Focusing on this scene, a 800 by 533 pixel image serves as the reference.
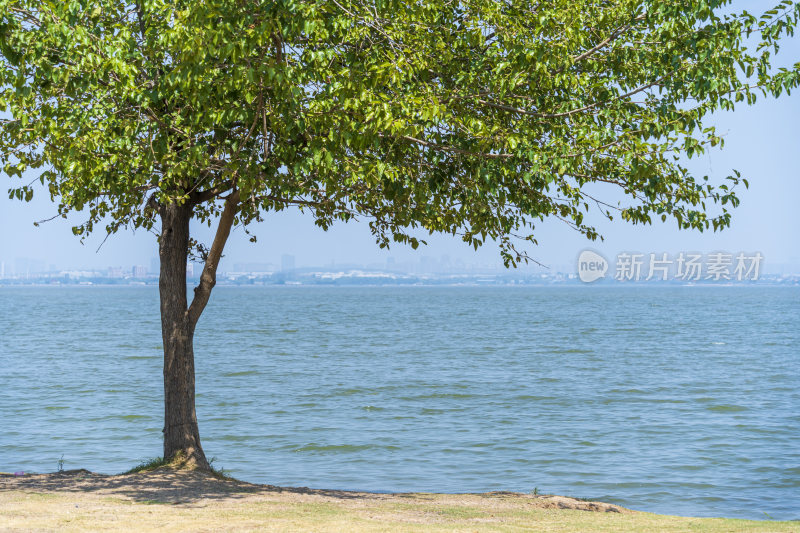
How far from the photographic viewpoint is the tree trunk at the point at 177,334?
13.2 m

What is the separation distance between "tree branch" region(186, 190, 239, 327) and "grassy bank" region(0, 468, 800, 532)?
7.96 ft

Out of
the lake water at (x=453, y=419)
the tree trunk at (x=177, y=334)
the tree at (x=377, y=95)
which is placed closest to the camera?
the tree at (x=377, y=95)

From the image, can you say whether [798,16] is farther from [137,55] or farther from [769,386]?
[769,386]

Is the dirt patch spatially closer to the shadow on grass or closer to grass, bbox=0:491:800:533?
the shadow on grass

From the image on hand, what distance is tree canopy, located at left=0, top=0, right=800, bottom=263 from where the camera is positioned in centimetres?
911

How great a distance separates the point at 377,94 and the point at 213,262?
4834 mm

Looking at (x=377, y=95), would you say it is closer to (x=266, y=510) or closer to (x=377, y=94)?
(x=377, y=94)

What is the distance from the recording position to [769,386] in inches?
1467

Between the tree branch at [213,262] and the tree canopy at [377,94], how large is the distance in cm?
128

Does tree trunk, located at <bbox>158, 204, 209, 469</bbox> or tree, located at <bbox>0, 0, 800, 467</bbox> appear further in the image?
tree trunk, located at <bbox>158, 204, 209, 469</bbox>

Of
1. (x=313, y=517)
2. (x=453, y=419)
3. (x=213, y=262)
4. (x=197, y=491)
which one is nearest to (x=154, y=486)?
(x=197, y=491)

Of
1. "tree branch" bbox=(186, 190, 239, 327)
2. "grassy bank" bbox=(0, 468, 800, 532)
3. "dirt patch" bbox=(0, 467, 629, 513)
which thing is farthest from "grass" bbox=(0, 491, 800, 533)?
"tree branch" bbox=(186, 190, 239, 327)

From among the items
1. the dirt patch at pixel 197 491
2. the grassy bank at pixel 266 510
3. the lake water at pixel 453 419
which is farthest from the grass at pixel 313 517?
the lake water at pixel 453 419

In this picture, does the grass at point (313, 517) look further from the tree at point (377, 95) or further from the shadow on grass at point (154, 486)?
the tree at point (377, 95)
